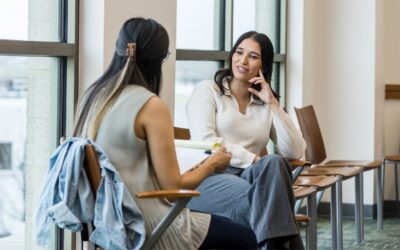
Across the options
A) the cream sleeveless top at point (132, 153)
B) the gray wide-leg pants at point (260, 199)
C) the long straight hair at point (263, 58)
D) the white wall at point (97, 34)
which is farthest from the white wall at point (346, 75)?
the cream sleeveless top at point (132, 153)

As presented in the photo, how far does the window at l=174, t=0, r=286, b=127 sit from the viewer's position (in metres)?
5.35

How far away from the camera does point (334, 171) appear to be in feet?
19.0

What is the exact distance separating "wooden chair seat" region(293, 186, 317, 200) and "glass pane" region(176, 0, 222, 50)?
109 centimetres

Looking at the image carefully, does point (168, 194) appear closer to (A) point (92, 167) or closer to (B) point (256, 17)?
(A) point (92, 167)

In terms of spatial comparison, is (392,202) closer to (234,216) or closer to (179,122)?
(179,122)

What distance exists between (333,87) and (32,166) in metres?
3.68

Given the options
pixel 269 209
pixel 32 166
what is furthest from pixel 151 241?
pixel 32 166

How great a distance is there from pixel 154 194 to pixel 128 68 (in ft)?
1.59

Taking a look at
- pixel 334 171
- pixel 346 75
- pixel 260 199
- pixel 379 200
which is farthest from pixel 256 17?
pixel 260 199

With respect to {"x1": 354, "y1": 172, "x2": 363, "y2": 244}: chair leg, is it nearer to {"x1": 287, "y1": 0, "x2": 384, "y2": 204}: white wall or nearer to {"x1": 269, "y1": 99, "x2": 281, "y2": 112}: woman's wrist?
{"x1": 287, "y1": 0, "x2": 384, "y2": 204}: white wall

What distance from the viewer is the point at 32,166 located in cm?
416

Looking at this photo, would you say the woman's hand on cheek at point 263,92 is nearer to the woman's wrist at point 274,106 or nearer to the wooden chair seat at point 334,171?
the woman's wrist at point 274,106

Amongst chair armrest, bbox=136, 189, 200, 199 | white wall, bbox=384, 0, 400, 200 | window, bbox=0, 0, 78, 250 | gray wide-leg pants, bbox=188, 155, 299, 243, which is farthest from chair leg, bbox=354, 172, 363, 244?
chair armrest, bbox=136, 189, 200, 199

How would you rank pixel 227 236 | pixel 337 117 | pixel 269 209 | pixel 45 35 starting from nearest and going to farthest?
pixel 227 236, pixel 269 209, pixel 45 35, pixel 337 117
